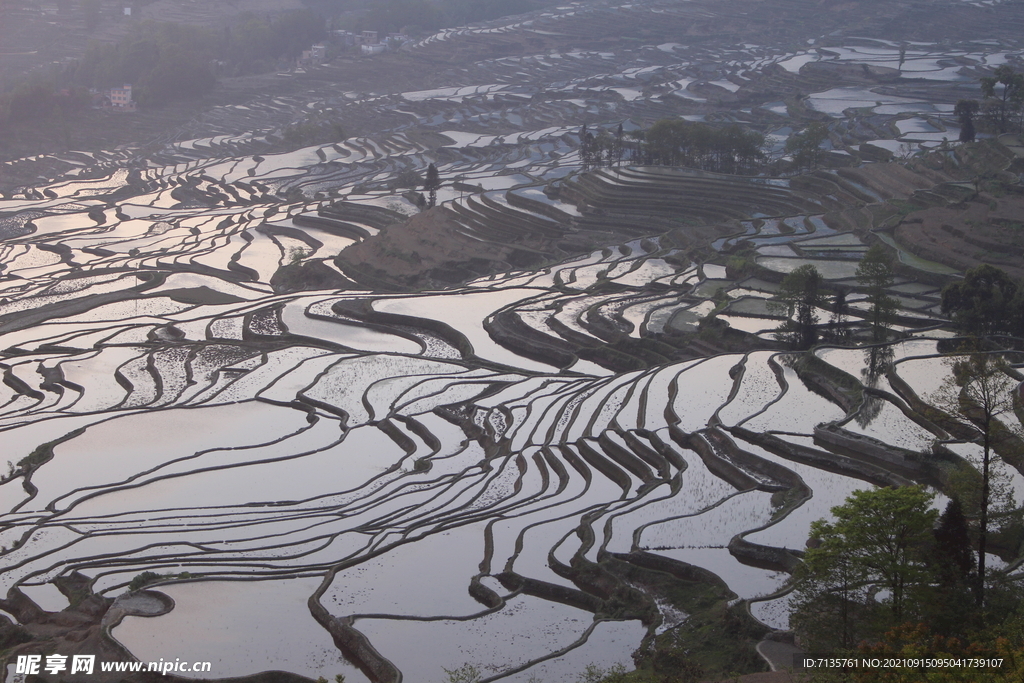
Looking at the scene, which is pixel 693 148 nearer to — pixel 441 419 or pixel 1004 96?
pixel 1004 96

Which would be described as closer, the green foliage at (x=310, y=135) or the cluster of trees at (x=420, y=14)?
the green foliage at (x=310, y=135)

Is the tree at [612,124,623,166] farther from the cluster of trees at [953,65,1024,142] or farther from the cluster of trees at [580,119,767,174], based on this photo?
the cluster of trees at [953,65,1024,142]

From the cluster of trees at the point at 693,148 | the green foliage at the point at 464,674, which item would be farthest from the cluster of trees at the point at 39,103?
the green foliage at the point at 464,674

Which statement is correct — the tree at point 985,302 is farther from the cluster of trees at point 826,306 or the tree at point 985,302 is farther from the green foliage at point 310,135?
the green foliage at point 310,135

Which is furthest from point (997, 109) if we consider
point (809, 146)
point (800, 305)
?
point (800, 305)

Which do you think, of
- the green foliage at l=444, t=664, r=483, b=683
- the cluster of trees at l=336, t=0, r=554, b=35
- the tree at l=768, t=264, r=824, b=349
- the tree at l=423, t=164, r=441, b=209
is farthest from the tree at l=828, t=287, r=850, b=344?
the cluster of trees at l=336, t=0, r=554, b=35

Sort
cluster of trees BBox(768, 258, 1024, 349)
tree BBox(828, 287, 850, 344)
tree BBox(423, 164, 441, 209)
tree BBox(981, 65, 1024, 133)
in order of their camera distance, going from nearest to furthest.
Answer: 1. cluster of trees BBox(768, 258, 1024, 349)
2. tree BBox(828, 287, 850, 344)
3. tree BBox(981, 65, 1024, 133)
4. tree BBox(423, 164, 441, 209)

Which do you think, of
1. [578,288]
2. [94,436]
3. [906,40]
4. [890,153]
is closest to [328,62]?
[906,40]
